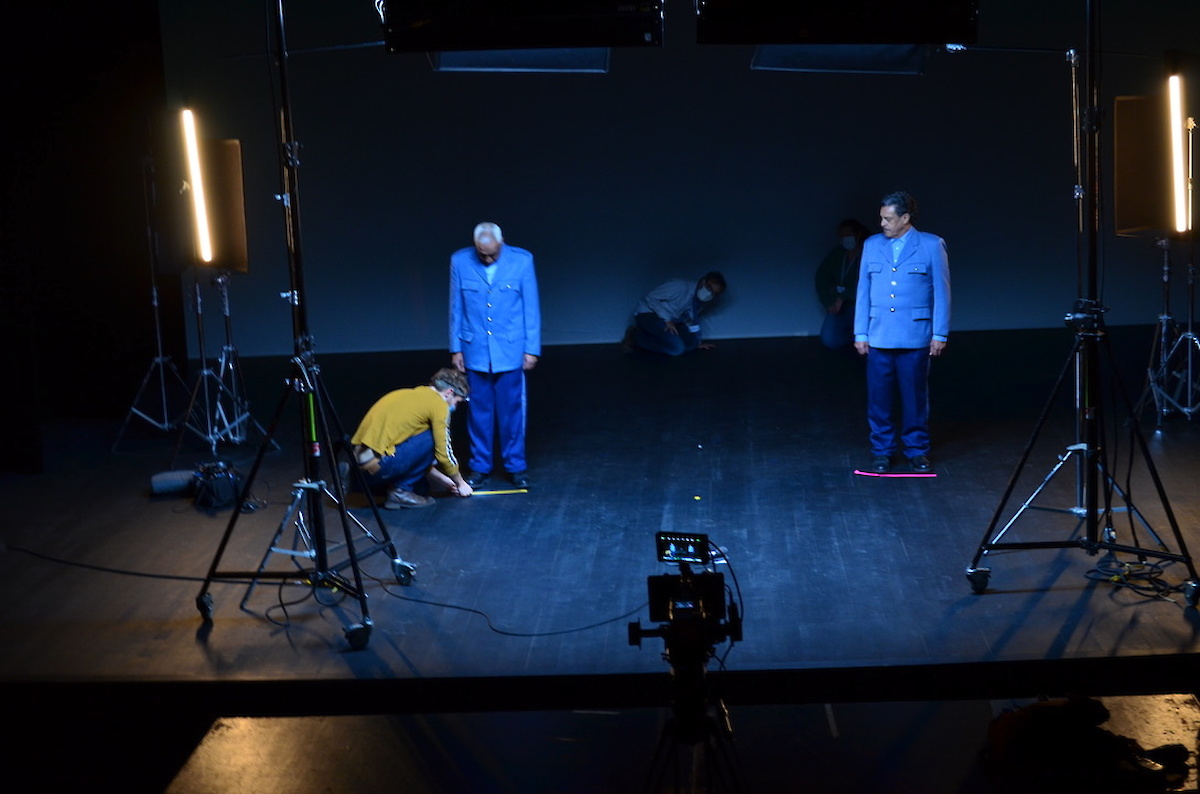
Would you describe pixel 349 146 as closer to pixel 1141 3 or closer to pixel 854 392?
pixel 854 392

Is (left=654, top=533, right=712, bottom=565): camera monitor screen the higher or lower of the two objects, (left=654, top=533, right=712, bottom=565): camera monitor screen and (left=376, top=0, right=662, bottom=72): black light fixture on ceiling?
the lower

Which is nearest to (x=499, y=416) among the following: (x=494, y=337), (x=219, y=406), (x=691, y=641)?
(x=494, y=337)

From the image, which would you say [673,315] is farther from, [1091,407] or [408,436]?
[1091,407]

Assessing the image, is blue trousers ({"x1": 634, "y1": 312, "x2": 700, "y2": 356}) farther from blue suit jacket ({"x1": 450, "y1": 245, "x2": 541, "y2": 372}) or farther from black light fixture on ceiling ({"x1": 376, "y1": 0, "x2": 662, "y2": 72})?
black light fixture on ceiling ({"x1": 376, "y1": 0, "x2": 662, "y2": 72})

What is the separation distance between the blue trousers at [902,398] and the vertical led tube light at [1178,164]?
4.54 ft

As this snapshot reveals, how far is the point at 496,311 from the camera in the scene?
6.25 meters

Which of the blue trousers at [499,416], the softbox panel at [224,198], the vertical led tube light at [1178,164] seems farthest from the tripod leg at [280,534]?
the vertical led tube light at [1178,164]

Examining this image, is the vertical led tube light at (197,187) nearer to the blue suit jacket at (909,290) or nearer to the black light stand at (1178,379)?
the blue suit jacket at (909,290)

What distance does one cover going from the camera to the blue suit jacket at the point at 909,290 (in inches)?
246

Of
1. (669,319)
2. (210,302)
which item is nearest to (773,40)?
(669,319)

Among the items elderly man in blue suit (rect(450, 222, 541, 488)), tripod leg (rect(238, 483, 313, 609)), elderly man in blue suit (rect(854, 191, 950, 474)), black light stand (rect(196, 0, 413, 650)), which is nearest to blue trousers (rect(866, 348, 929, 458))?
elderly man in blue suit (rect(854, 191, 950, 474))

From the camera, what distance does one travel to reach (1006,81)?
10430 millimetres

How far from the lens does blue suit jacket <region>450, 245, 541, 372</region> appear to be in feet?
20.5

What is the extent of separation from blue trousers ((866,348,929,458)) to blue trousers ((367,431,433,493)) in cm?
229
